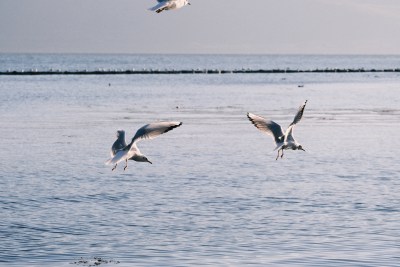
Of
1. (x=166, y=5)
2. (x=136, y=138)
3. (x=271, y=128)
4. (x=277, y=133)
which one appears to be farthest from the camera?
(x=277, y=133)

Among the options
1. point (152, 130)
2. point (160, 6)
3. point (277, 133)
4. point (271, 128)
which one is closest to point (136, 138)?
point (152, 130)

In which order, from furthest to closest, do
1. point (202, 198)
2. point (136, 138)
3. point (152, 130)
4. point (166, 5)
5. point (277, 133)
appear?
point (202, 198) → point (277, 133) → point (152, 130) → point (136, 138) → point (166, 5)

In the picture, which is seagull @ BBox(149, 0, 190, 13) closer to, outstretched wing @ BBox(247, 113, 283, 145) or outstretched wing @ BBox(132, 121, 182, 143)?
outstretched wing @ BBox(132, 121, 182, 143)

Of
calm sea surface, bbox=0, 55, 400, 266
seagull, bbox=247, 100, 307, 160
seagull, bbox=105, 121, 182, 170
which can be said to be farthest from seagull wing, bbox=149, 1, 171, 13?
calm sea surface, bbox=0, 55, 400, 266

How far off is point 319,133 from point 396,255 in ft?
102

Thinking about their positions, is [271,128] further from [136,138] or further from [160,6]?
[160,6]

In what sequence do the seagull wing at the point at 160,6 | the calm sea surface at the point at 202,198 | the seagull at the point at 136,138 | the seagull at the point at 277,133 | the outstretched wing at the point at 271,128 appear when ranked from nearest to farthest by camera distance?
the seagull wing at the point at 160,6 < the seagull at the point at 136,138 < the seagull at the point at 277,133 < the outstretched wing at the point at 271,128 < the calm sea surface at the point at 202,198

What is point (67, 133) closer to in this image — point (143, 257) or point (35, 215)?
point (35, 215)

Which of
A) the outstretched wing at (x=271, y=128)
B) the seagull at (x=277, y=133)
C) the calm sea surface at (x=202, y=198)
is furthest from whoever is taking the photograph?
the calm sea surface at (x=202, y=198)

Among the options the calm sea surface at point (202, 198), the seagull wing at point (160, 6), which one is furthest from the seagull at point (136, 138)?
the calm sea surface at point (202, 198)

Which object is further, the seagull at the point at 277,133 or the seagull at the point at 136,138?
the seagull at the point at 277,133

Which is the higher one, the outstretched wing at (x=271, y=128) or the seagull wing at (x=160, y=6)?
the seagull wing at (x=160, y=6)

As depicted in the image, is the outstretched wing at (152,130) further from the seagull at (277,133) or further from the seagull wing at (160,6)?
→ the seagull at (277,133)

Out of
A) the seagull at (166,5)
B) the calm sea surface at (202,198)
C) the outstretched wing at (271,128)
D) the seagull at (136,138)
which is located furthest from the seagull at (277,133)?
the calm sea surface at (202,198)
